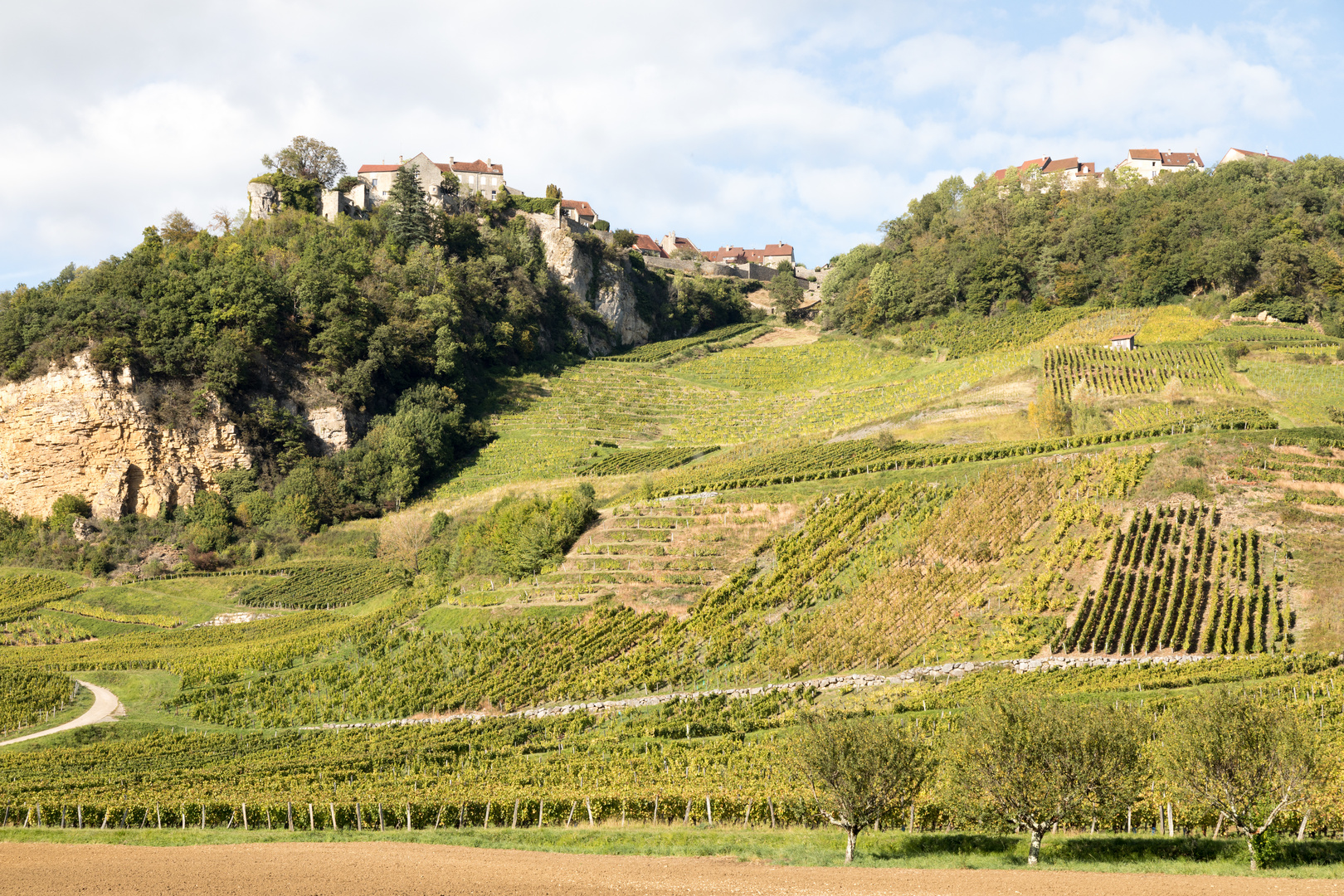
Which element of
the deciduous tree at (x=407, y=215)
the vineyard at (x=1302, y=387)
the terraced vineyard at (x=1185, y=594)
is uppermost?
the deciduous tree at (x=407, y=215)

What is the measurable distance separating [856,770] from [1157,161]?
112717mm

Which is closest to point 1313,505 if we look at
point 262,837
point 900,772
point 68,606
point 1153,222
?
point 900,772

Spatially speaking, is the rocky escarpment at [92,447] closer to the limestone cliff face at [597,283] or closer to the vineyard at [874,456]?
the vineyard at [874,456]

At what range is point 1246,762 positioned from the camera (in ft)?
60.6

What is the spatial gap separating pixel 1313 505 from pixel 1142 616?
438 inches

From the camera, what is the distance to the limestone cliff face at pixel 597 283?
322 feet

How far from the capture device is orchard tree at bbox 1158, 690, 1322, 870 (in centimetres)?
1819

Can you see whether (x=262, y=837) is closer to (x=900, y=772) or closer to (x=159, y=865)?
(x=159, y=865)

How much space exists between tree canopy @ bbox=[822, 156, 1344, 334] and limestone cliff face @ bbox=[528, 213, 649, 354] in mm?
21129

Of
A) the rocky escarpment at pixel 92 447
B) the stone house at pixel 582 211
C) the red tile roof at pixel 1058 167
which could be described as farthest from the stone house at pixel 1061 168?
the rocky escarpment at pixel 92 447

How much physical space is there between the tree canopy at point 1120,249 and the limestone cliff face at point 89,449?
6076 centimetres

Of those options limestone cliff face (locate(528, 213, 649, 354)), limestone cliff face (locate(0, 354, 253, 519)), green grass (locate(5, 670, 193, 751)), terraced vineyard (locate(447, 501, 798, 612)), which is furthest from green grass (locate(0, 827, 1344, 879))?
limestone cliff face (locate(528, 213, 649, 354))

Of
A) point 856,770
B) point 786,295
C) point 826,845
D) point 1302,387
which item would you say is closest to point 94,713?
point 826,845

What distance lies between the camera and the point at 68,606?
57.1 meters
